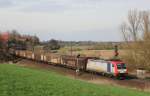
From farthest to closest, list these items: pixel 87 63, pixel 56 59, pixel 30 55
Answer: pixel 30 55
pixel 56 59
pixel 87 63

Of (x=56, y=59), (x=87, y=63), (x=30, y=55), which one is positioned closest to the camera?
(x=87, y=63)

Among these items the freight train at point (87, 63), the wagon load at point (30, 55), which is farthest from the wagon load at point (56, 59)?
the wagon load at point (30, 55)

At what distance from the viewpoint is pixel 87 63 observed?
6462 cm

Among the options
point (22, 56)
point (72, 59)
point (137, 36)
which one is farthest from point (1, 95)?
point (22, 56)

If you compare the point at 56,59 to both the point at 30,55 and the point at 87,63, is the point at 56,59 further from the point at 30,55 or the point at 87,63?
the point at 87,63

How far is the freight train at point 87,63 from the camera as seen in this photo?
55875 millimetres

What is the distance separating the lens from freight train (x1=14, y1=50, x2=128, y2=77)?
2200 inches

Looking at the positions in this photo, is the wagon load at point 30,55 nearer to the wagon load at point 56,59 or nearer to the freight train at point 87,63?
the freight train at point 87,63

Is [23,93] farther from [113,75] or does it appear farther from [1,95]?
[113,75]

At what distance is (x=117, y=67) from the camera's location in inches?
2181

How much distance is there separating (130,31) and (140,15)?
161 inches

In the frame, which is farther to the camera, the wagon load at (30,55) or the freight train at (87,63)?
the wagon load at (30,55)

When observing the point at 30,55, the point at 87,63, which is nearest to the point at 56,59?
the point at 30,55

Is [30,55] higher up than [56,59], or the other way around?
[30,55]
